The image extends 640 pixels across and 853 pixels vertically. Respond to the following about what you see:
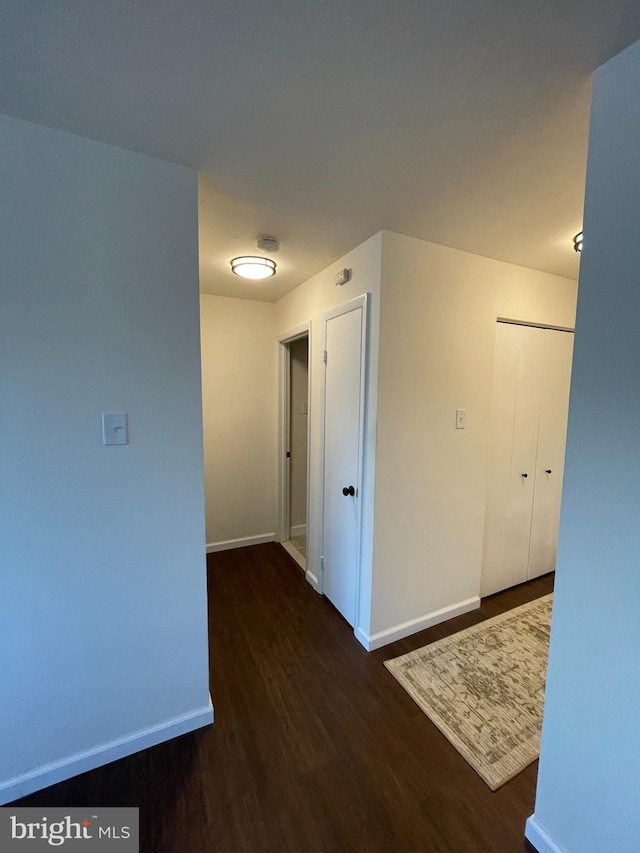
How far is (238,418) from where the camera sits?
338 cm

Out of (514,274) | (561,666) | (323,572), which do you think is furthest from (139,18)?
(323,572)

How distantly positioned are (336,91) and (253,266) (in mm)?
1262

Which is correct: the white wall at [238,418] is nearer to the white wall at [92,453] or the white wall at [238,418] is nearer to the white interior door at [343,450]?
the white interior door at [343,450]

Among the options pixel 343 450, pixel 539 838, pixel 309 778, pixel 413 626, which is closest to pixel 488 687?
pixel 413 626

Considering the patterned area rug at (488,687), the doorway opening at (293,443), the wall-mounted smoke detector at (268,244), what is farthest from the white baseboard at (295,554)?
the wall-mounted smoke detector at (268,244)

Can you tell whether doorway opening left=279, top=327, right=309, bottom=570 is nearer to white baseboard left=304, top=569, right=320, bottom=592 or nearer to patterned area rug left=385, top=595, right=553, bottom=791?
white baseboard left=304, top=569, right=320, bottom=592

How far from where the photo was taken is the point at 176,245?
1399 mm

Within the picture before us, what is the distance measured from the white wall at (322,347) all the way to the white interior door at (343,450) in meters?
0.08

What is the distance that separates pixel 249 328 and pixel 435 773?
10.7 feet

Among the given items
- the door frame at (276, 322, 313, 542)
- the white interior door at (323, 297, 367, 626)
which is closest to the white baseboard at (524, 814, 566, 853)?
the white interior door at (323, 297, 367, 626)

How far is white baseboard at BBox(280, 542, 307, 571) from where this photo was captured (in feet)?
10.3

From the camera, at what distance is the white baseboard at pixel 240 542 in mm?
3377

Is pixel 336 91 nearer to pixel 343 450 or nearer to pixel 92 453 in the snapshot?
pixel 92 453

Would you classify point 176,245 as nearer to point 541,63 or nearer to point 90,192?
point 90,192
